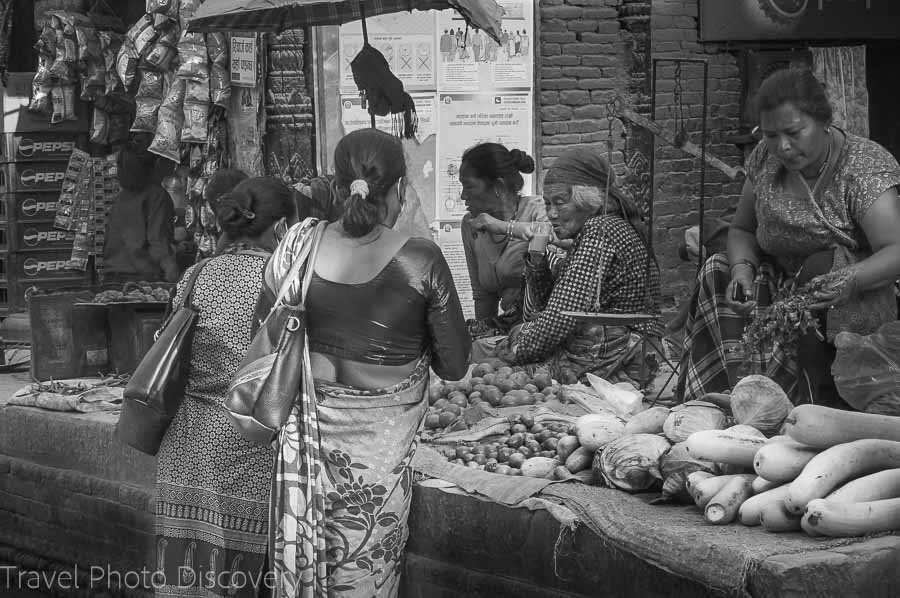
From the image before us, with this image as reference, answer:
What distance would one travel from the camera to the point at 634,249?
5.74m

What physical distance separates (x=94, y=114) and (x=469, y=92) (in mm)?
3514

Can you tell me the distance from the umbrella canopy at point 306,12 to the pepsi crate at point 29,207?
3.97 m

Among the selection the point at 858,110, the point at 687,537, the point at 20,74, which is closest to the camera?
the point at 687,537

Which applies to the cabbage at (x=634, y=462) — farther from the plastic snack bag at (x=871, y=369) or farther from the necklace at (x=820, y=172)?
the necklace at (x=820, y=172)

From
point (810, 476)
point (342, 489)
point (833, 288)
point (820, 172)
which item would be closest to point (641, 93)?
point (820, 172)

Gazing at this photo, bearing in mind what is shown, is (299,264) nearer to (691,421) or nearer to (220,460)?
(220,460)

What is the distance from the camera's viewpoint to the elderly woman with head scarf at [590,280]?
566 centimetres

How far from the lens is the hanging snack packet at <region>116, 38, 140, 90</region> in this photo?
9.44 metres

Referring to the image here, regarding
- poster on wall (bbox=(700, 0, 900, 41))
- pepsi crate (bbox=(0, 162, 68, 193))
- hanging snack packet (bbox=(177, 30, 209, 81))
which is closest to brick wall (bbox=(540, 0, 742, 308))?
poster on wall (bbox=(700, 0, 900, 41))

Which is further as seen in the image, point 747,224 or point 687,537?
point 747,224

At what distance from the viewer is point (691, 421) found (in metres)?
3.99

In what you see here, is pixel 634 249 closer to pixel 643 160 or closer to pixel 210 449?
pixel 210 449

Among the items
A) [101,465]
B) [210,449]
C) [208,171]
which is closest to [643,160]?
[208,171]

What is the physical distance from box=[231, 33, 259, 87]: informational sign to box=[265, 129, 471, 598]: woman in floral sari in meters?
5.44
